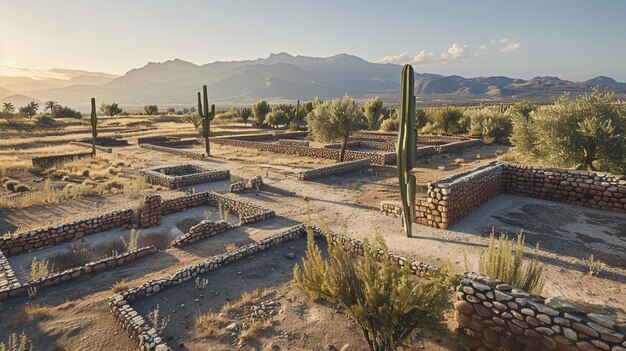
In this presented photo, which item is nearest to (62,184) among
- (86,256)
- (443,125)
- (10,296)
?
(86,256)

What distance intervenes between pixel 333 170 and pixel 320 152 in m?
6.78

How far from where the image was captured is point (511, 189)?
14.8 meters

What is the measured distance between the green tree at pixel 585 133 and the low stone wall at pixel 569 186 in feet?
6.66

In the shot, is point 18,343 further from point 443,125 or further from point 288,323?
point 443,125

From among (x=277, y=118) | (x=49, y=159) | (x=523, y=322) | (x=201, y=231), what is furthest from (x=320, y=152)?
(x=277, y=118)

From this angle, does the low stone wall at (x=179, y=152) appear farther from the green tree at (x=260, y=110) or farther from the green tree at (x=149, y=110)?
the green tree at (x=149, y=110)

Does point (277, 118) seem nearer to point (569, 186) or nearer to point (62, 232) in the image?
point (62, 232)

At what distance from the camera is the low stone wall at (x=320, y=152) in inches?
934

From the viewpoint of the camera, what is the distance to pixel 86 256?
11.1 metres

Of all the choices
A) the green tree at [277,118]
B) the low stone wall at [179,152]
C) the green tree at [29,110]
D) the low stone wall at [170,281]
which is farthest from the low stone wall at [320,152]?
the green tree at [29,110]

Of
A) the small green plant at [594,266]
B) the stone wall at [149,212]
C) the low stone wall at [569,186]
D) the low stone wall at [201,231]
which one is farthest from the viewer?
the stone wall at [149,212]

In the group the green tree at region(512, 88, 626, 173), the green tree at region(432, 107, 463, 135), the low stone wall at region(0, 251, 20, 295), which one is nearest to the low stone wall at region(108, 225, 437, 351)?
the low stone wall at region(0, 251, 20, 295)

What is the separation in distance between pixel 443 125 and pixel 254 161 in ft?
81.5

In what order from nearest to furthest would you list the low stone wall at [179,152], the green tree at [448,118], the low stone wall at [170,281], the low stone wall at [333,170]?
1. the low stone wall at [170,281]
2. the low stone wall at [333,170]
3. the low stone wall at [179,152]
4. the green tree at [448,118]
